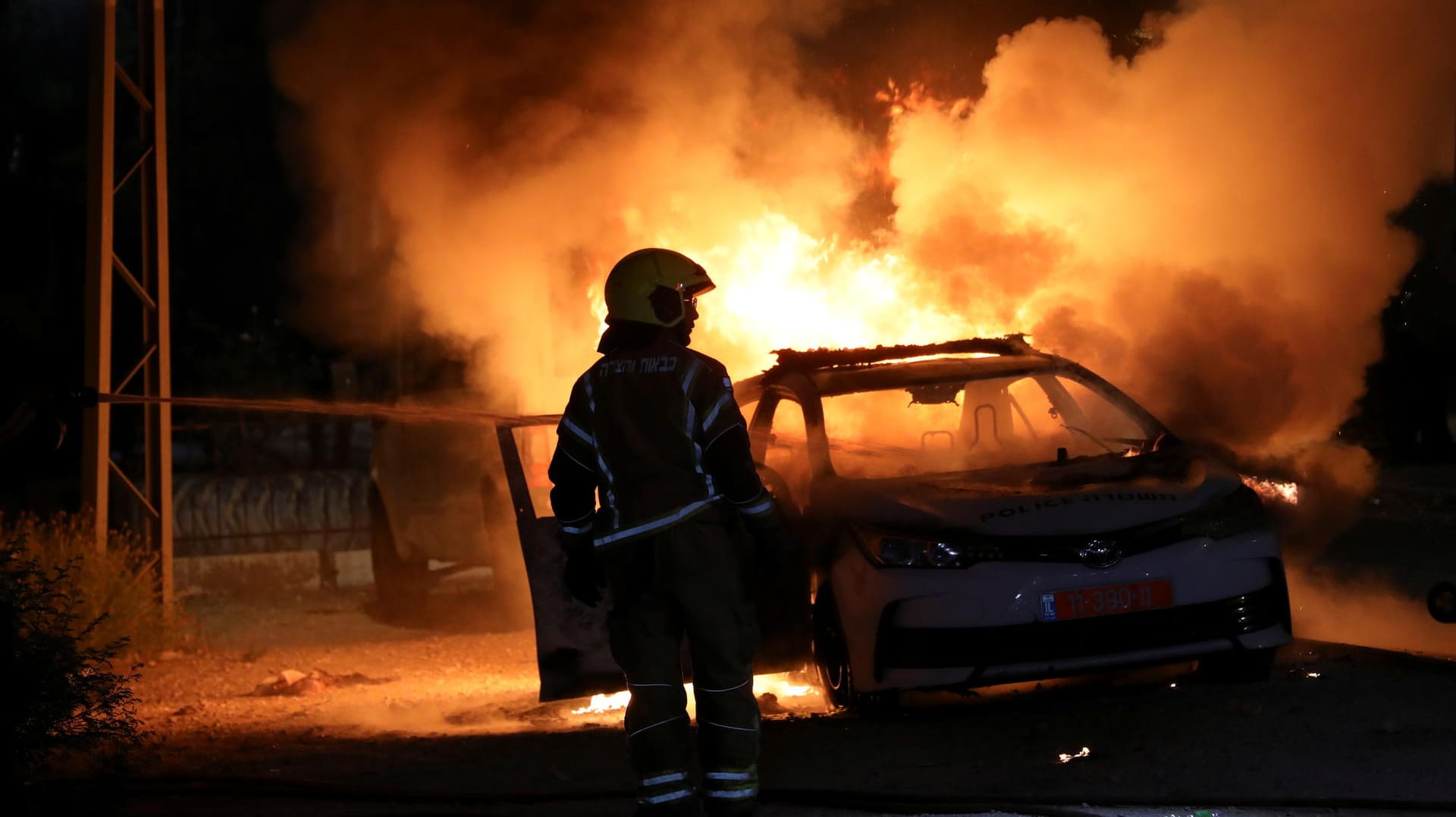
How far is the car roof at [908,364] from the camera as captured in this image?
23.1ft

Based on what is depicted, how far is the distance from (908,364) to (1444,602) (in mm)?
2473

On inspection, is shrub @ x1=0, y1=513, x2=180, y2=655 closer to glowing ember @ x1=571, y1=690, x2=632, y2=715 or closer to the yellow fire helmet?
glowing ember @ x1=571, y1=690, x2=632, y2=715

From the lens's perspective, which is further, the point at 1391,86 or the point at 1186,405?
the point at 1391,86

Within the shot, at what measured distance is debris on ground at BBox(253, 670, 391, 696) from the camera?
9.05 m

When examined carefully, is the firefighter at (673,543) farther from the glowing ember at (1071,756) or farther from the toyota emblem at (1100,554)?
the toyota emblem at (1100,554)

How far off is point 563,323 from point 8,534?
17.0 ft

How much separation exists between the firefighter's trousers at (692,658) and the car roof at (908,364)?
2434mm

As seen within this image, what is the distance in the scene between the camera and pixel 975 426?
7.16 meters

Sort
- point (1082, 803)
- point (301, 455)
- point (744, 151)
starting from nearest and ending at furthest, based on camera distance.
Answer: point (1082, 803), point (744, 151), point (301, 455)

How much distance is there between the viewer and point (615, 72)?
13.8 m

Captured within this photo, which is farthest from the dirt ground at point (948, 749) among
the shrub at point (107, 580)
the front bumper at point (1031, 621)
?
the shrub at point (107, 580)

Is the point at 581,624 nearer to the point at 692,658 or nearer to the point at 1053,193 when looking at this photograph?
the point at 692,658

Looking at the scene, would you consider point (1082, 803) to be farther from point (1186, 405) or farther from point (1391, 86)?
point (1391, 86)

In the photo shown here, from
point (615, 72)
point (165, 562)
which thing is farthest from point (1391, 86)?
point (165, 562)
